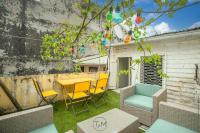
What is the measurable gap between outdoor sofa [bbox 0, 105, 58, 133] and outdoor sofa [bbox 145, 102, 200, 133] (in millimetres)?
1934

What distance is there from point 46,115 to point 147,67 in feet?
17.2

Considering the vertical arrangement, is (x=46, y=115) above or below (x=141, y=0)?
below

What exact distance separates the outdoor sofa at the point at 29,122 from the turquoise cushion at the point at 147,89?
3148mm

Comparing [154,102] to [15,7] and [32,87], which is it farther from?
[15,7]

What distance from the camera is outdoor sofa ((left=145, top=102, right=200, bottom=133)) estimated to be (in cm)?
217

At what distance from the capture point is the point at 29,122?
84.0 inches

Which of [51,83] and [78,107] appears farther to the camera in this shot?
[51,83]

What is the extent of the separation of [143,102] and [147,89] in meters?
0.77

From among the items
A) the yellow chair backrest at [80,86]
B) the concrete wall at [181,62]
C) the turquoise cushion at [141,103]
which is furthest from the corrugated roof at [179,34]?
the yellow chair backrest at [80,86]

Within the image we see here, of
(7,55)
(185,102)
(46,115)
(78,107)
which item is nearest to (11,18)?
(7,55)

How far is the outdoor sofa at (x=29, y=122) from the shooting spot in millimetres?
1896

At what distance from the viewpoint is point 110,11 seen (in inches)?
80.8

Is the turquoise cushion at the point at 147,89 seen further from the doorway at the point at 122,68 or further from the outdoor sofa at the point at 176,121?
the doorway at the point at 122,68

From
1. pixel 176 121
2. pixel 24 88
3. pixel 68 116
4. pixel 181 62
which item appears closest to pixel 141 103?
pixel 176 121
